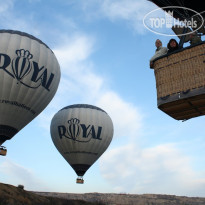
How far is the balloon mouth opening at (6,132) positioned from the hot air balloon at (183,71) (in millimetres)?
16008

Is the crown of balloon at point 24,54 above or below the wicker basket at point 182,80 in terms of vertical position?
above

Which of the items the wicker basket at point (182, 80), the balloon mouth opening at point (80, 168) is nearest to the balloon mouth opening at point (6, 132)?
the balloon mouth opening at point (80, 168)

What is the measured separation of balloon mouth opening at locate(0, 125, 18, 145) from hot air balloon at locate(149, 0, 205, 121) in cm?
1601

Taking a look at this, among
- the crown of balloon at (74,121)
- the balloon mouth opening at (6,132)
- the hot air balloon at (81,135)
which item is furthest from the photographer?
the crown of balloon at (74,121)

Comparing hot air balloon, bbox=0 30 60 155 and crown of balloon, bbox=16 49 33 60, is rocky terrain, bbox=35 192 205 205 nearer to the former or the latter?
hot air balloon, bbox=0 30 60 155

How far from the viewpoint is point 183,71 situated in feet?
20.6

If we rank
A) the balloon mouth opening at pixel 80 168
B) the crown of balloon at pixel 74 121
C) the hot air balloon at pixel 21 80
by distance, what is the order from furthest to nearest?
the balloon mouth opening at pixel 80 168, the crown of balloon at pixel 74 121, the hot air balloon at pixel 21 80

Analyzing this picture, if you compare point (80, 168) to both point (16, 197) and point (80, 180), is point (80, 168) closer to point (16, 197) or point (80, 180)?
point (80, 180)

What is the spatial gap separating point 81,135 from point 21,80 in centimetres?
1039

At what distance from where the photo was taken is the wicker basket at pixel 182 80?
607cm

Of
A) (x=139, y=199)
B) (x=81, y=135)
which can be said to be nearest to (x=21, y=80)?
(x=81, y=135)

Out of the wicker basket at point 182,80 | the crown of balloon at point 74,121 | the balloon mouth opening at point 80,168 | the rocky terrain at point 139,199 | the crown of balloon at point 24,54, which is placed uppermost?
the crown of balloon at point 24,54

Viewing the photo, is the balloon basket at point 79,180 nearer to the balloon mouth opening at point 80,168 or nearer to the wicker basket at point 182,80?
the balloon mouth opening at point 80,168

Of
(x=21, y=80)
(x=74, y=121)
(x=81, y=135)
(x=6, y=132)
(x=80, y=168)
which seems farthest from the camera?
(x=80, y=168)
